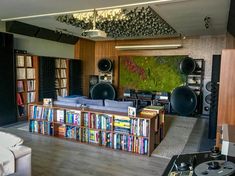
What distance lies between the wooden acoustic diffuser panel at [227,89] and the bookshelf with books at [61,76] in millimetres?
5327

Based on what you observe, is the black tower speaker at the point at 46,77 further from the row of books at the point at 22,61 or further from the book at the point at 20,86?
the book at the point at 20,86

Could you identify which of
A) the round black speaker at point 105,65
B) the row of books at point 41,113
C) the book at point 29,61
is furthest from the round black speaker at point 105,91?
the row of books at point 41,113

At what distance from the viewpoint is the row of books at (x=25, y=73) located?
5328mm

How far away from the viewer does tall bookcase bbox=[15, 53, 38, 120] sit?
17.5 ft

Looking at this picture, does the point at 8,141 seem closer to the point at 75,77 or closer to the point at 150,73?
the point at 75,77

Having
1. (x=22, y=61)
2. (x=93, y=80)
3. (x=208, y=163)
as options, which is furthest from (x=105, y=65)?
(x=208, y=163)

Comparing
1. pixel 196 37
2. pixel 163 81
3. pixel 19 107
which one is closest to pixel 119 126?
pixel 19 107

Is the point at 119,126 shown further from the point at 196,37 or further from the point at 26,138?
the point at 196,37

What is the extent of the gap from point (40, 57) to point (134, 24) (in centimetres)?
276

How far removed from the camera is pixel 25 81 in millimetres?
5535

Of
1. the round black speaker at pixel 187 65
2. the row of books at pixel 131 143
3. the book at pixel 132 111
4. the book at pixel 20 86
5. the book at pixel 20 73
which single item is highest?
the round black speaker at pixel 187 65

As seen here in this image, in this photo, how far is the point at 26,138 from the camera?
4066 millimetres

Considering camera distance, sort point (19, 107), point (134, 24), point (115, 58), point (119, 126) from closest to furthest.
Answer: point (119, 126)
point (134, 24)
point (19, 107)
point (115, 58)

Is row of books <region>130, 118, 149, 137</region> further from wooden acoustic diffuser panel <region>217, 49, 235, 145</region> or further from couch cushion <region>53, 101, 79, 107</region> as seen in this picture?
wooden acoustic diffuser panel <region>217, 49, 235, 145</region>
